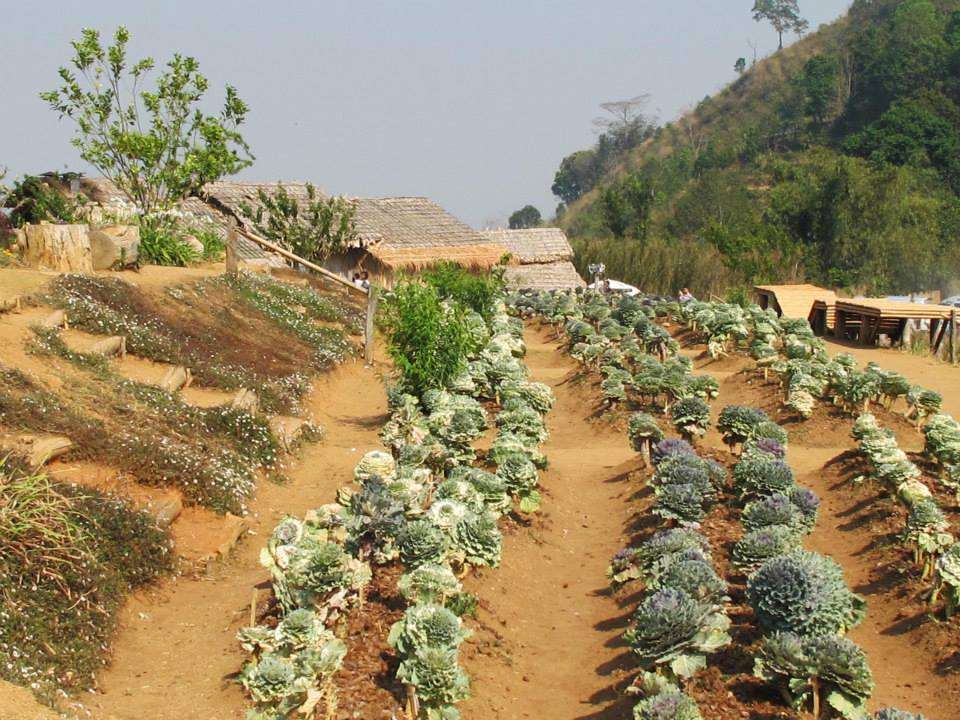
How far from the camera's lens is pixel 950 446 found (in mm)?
10219

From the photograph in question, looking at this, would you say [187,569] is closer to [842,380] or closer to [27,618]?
[27,618]

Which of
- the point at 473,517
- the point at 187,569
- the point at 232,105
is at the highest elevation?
the point at 232,105

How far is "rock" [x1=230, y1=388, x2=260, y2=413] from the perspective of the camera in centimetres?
1198

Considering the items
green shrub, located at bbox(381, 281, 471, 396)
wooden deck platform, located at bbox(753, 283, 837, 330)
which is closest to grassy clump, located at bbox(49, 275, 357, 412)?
green shrub, located at bbox(381, 281, 471, 396)

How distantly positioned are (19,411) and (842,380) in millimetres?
9758

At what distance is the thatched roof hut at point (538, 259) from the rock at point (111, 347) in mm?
24745

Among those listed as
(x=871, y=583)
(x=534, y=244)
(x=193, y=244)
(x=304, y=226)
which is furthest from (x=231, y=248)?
(x=534, y=244)

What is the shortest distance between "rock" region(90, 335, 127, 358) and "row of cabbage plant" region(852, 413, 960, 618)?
26.2 feet

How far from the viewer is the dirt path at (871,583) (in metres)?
6.77

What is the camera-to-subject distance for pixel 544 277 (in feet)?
127

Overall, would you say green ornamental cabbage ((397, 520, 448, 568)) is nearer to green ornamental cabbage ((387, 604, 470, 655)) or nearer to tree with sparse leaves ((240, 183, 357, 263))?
green ornamental cabbage ((387, 604, 470, 655))

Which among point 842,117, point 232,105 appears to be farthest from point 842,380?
point 842,117

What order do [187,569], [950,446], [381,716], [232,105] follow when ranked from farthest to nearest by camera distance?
[232,105]
[950,446]
[187,569]
[381,716]

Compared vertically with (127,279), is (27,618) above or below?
below
